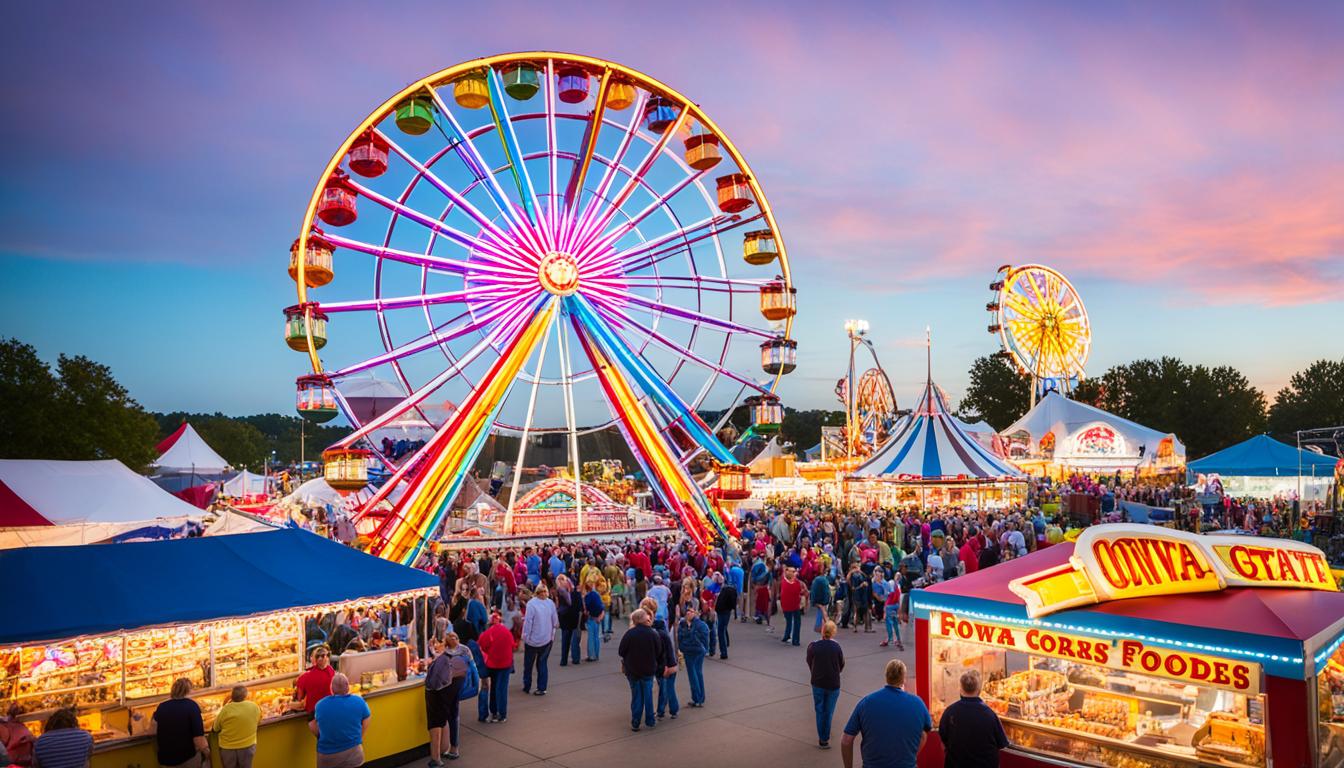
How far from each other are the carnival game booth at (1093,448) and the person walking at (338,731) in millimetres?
41618

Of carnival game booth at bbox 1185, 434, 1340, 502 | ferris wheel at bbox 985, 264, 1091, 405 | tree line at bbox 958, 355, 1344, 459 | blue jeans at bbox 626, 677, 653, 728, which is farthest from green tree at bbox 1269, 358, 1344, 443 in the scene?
blue jeans at bbox 626, 677, 653, 728

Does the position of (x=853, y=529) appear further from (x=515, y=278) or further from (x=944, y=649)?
(x=944, y=649)

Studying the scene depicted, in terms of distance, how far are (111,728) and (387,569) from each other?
263 cm

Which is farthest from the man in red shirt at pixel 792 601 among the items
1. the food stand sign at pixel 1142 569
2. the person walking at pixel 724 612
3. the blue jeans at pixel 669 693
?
the food stand sign at pixel 1142 569

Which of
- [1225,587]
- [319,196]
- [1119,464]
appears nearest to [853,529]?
[319,196]

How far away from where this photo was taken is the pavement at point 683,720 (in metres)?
8.21

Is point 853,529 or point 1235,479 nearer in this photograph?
point 853,529

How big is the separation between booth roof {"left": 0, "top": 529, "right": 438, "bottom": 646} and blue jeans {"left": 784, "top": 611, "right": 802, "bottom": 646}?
570 centimetres

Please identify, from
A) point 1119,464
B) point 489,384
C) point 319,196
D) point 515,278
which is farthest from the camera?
point 1119,464

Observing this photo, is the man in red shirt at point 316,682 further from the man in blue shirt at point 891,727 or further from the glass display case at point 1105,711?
the glass display case at point 1105,711

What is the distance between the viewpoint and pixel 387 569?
921 cm

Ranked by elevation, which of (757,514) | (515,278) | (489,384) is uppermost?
(515,278)

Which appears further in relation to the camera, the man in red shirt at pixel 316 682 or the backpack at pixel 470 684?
the backpack at pixel 470 684

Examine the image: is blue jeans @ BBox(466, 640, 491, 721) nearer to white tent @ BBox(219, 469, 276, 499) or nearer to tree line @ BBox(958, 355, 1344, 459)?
white tent @ BBox(219, 469, 276, 499)
